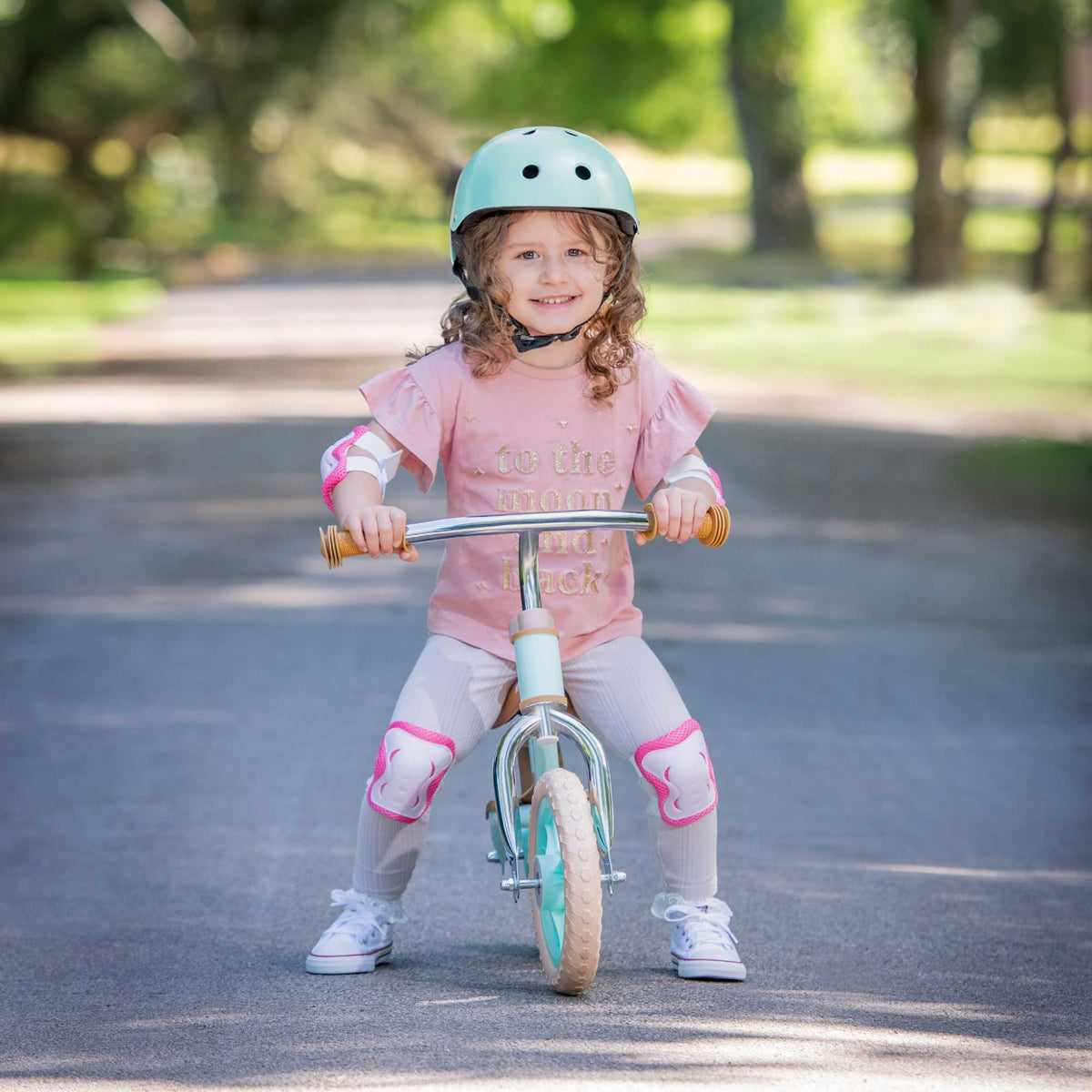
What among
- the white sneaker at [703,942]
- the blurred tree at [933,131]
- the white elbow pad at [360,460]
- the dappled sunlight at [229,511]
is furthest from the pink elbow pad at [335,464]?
the blurred tree at [933,131]

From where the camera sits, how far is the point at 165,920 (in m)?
4.64

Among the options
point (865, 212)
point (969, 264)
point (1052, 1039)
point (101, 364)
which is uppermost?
point (865, 212)

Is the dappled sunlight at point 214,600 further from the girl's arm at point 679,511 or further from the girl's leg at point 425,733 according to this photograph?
the girl's arm at point 679,511

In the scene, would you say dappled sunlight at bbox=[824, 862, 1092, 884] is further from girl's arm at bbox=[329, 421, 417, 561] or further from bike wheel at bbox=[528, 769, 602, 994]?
girl's arm at bbox=[329, 421, 417, 561]

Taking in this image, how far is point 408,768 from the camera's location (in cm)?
390

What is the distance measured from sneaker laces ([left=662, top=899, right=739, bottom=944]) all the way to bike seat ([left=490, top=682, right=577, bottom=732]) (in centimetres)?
50

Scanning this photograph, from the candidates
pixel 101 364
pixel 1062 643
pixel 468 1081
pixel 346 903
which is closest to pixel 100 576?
pixel 1062 643

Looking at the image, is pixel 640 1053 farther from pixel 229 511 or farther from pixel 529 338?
pixel 229 511

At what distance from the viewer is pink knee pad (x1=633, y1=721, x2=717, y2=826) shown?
392 centimetres

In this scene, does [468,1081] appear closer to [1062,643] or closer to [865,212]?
[1062,643]

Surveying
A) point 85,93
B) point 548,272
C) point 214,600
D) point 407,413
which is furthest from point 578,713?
point 85,93

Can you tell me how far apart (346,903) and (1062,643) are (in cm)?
492

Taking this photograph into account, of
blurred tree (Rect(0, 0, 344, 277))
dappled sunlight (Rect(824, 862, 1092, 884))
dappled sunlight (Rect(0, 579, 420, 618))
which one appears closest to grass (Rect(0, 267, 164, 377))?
blurred tree (Rect(0, 0, 344, 277))

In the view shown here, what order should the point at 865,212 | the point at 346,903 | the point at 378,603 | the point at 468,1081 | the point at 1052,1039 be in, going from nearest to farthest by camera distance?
the point at 468,1081
the point at 1052,1039
the point at 346,903
the point at 378,603
the point at 865,212
